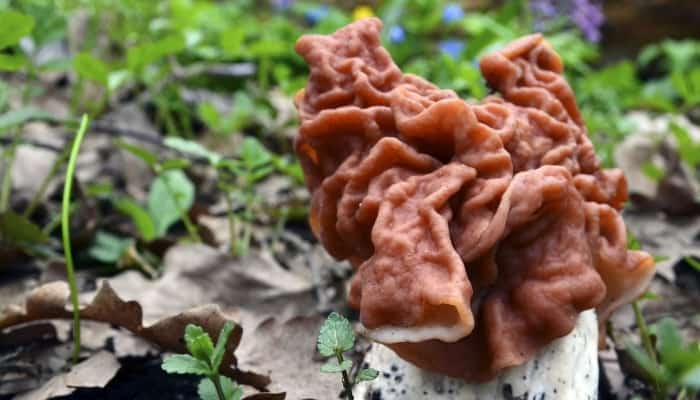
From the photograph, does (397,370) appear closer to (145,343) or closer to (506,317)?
(506,317)

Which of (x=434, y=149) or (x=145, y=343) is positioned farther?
(x=145, y=343)

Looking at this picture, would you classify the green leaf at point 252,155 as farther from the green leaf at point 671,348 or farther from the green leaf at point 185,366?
the green leaf at point 671,348

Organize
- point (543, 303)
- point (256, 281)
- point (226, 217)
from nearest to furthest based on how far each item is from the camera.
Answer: point (543, 303) → point (256, 281) → point (226, 217)

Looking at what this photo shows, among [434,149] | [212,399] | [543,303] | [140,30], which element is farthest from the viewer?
[140,30]

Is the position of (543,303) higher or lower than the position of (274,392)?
higher

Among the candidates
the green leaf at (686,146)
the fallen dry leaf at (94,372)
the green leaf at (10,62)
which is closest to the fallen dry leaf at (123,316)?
the fallen dry leaf at (94,372)

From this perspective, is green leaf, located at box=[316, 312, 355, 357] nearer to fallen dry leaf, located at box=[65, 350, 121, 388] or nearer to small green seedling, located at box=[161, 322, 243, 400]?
small green seedling, located at box=[161, 322, 243, 400]

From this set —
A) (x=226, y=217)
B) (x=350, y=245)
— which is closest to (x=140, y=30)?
(x=226, y=217)
